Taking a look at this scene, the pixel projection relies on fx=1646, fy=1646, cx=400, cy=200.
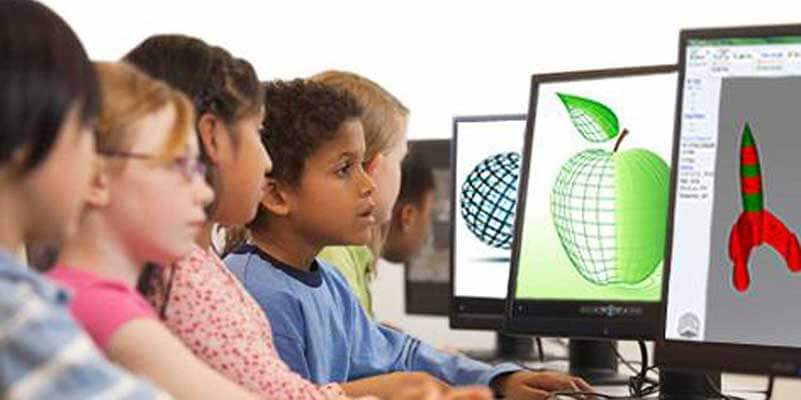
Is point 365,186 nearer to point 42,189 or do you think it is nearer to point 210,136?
point 210,136

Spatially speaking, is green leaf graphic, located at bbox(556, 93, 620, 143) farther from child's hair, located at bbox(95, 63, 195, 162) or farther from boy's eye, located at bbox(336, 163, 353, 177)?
child's hair, located at bbox(95, 63, 195, 162)

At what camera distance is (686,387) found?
6.69 feet

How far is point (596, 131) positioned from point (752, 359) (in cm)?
50

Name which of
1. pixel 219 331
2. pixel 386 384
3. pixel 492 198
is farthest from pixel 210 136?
pixel 492 198

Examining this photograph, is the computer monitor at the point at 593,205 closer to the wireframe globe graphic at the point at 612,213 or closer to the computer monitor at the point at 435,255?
the wireframe globe graphic at the point at 612,213

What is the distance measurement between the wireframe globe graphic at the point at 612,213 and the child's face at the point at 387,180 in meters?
0.34

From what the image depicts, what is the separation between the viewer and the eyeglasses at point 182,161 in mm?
1231

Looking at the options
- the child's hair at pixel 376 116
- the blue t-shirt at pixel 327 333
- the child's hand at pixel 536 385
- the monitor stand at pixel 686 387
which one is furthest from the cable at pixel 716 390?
the child's hair at pixel 376 116

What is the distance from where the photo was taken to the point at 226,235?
95.3 inches

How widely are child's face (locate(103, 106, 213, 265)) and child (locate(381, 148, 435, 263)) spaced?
2146mm

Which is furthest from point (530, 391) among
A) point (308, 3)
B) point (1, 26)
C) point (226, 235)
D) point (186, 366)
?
point (308, 3)

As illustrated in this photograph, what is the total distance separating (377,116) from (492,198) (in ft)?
0.98

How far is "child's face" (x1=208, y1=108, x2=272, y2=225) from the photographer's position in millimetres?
1637

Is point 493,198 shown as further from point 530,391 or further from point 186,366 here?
point 186,366
